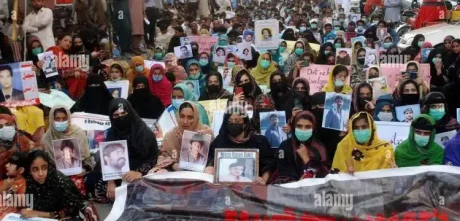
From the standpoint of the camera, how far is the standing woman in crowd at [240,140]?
19.4ft

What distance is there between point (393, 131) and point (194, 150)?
1.89 meters

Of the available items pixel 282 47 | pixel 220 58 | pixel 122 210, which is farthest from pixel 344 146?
pixel 282 47

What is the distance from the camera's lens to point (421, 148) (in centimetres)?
559

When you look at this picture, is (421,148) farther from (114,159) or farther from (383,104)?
(114,159)

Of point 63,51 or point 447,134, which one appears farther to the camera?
point 63,51

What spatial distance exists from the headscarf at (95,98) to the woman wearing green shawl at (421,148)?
11.7 ft

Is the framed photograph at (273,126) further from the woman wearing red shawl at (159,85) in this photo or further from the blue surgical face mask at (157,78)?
the blue surgical face mask at (157,78)

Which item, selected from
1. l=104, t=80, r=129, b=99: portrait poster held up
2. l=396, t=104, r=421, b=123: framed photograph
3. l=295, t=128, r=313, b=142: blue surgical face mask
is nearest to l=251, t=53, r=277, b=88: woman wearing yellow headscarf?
l=104, t=80, r=129, b=99: portrait poster held up

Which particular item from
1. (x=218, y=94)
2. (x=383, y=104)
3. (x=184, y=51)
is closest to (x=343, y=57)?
(x=184, y=51)

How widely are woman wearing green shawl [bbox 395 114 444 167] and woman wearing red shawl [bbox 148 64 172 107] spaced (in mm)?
3685

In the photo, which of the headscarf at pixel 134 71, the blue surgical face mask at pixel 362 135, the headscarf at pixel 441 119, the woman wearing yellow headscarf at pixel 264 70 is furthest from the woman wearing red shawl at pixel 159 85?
the blue surgical face mask at pixel 362 135

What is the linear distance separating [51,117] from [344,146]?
252cm

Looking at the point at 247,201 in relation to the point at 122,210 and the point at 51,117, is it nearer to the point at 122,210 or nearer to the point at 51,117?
the point at 122,210

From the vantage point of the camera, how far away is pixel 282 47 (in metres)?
12.3
